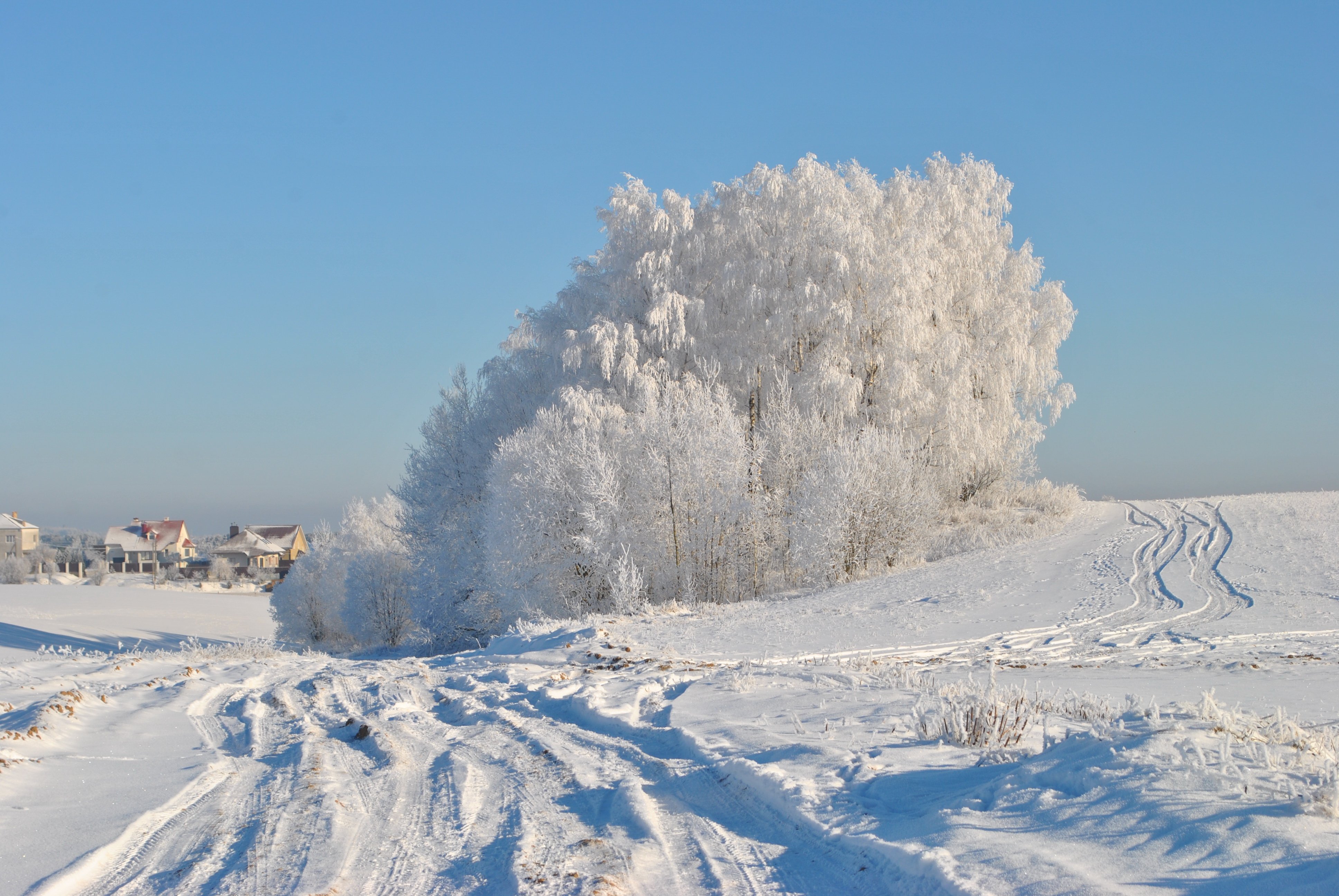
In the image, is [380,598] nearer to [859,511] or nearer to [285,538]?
[859,511]

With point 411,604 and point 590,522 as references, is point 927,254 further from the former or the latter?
point 411,604

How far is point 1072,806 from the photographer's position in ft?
→ 11.3

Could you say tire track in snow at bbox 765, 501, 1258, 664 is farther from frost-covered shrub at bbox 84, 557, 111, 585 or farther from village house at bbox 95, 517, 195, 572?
village house at bbox 95, 517, 195, 572

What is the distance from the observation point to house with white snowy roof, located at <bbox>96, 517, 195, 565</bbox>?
83562 millimetres

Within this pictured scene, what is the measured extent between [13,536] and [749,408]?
277 feet

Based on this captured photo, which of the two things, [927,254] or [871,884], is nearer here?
[871,884]

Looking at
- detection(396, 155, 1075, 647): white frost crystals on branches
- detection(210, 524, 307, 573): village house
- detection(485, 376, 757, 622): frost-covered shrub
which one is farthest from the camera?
detection(210, 524, 307, 573): village house

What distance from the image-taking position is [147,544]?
8475cm

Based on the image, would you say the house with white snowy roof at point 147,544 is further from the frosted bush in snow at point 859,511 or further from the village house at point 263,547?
the frosted bush in snow at point 859,511

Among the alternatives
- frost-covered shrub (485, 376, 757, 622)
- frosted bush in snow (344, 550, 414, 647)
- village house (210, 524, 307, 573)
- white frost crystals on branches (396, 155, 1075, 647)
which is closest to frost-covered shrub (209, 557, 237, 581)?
village house (210, 524, 307, 573)

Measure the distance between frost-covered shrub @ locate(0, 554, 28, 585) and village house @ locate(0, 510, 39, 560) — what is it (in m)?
21.4

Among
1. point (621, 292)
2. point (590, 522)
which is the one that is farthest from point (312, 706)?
point (621, 292)

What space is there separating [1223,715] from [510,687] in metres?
6.03

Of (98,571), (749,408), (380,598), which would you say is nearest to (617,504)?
(749,408)
